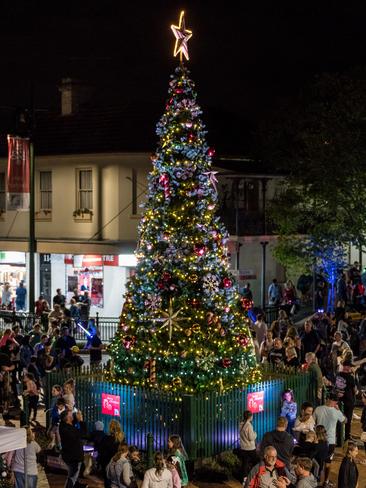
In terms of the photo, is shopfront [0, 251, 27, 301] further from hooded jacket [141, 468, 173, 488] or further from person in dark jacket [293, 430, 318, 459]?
hooded jacket [141, 468, 173, 488]

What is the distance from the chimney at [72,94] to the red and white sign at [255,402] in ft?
76.3

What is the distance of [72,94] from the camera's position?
124 feet

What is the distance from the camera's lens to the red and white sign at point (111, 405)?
53.1 feet

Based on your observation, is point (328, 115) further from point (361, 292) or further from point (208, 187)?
point (208, 187)

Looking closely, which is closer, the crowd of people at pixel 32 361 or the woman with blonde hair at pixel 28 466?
the woman with blonde hair at pixel 28 466

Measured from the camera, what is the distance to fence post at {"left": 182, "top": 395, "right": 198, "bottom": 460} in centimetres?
1505

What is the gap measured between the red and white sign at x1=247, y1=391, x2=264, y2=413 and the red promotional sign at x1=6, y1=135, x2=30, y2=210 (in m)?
14.5

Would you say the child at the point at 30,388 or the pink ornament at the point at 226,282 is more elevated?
the pink ornament at the point at 226,282

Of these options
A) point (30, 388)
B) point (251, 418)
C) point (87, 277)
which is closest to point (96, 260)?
point (87, 277)

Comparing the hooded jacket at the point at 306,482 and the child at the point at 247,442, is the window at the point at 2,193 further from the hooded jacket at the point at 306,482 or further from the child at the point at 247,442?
the hooded jacket at the point at 306,482

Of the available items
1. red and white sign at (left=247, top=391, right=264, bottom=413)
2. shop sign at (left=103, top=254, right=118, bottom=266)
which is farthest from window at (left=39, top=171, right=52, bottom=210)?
red and white sign at (left=247, top=391, right=264, bottom=413)

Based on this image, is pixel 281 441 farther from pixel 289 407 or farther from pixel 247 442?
pixel 289 407

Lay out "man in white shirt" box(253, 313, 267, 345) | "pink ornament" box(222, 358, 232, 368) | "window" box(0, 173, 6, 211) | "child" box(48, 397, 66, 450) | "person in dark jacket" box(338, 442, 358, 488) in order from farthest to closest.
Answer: "window" box(0, 173, 6, 211) → "man in white shirt" box(253, 313, 267, 345) → "pink ornament" box(222, 358, 232, 368) → "child" box(48, 397, 66, 450) → "person in dark jacket" box(338, 442, 358, 488)

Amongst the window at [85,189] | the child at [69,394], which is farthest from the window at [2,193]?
the child at [69,394]
